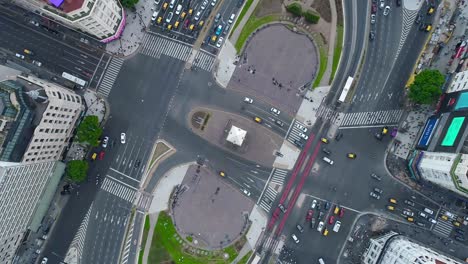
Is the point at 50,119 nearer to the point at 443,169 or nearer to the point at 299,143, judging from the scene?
the point at 299,143

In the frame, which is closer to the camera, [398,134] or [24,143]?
[24,143]

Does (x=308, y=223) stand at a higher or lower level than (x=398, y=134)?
lower

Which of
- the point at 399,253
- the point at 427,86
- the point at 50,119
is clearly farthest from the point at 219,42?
the point at 399,253

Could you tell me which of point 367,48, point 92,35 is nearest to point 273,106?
point 367,48

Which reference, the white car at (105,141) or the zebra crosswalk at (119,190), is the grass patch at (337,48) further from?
the white car at (105,141)

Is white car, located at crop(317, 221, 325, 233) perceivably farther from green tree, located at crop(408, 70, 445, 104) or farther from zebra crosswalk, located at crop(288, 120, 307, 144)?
green tree, located at crop(408, 70, 445, 104)

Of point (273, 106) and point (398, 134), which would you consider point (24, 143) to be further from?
point (398, 134)
